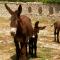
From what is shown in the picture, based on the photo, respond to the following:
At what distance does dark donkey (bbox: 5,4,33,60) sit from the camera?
412 inches

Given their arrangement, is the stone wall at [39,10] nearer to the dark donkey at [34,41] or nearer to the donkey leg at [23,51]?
the dark donkey at [34,41]

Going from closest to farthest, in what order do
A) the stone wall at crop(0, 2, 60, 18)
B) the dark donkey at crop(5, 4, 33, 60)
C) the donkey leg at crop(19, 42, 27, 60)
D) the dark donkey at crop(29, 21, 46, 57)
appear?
the dark donkey at crop(5, 4, 33, 60) < the donkey leg at crop(19, 42, 27, 60) < the dark donkey at crop(29, 21, 46, 57) < the stone wall at crop(0, 2, 60, 18)

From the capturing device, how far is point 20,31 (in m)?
11.1

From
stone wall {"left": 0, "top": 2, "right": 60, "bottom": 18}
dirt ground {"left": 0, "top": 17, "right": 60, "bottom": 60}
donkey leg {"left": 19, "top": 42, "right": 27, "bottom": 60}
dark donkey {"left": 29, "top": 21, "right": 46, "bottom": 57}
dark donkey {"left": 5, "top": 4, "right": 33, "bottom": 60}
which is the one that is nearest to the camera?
dark donkey {"left": 5, "top": 4, "right": 33, "bottom": 60}

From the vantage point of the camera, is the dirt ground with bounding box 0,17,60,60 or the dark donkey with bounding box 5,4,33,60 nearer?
the dark donkey with bounding box 5,4,33,60

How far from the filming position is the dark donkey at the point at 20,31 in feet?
34.3

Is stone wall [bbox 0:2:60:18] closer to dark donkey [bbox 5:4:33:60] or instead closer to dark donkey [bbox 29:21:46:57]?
dark donkey [bbox 29:21:46:57]

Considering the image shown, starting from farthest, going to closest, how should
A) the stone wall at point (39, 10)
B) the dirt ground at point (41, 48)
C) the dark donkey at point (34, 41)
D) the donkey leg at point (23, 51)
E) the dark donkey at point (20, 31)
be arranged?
1. the stone wall at point (39, 10)
2. the dirt ground at point (41, 48)
3. the dark donkey at point (34, 41)
4. the donkey leg at point (23, 51)
5. the dark donkey at point (20, 31)

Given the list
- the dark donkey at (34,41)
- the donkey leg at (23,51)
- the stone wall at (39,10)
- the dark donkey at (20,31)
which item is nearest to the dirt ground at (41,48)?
the dark donkey at (34,41)

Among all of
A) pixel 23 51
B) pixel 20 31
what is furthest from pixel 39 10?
pixel 20 31

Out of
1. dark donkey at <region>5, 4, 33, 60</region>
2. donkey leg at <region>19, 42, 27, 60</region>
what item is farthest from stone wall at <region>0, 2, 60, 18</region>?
donkey leg at <region>19, 42, 27, 60</region>

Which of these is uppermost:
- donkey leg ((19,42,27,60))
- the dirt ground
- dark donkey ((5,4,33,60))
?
dark donkey ((5,4,33,60))

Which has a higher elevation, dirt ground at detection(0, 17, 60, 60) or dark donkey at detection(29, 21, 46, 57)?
dark donkey at detection(29, 21, 46, 57)

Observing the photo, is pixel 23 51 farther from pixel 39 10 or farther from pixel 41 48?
pixel 39 10
